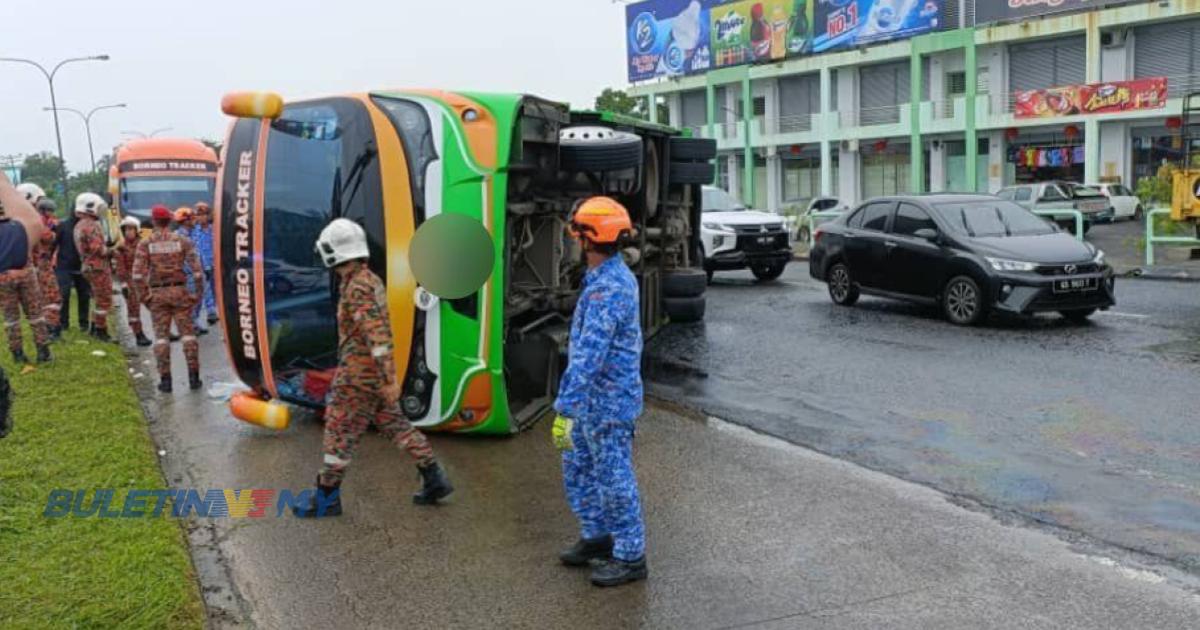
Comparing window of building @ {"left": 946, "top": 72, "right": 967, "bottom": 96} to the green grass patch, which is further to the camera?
window of building @ {"left": 946, "top": 72, "right": 967, "bottom": 96}

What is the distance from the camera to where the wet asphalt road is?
20.1ft

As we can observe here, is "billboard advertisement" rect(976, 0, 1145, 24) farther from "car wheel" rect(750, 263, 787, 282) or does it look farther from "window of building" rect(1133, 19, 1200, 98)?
"car wheel" rect(750, 263, 787, 282)

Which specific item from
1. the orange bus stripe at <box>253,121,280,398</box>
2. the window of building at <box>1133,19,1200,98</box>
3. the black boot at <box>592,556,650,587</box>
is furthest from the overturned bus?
the window of building at <box>1133,19,1200,98</box>

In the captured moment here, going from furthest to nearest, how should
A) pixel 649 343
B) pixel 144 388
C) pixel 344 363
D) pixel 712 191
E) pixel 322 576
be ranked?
1. pixel 712 191
2. pixel 649 343
3. pixel 144 388
4. pixel 344 363
5. pixel 322 576

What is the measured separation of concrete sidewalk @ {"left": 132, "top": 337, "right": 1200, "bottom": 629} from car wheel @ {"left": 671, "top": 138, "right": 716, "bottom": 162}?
520 centimetres

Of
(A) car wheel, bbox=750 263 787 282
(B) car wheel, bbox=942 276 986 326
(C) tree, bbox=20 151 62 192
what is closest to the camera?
(B) car wheel, bbox=942 276 986 326

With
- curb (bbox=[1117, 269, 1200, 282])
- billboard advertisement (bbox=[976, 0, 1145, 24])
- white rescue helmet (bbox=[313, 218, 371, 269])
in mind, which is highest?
billboard advertisement (bbox=[976, 0, 1145, 24])

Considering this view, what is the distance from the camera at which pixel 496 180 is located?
7.18 metres

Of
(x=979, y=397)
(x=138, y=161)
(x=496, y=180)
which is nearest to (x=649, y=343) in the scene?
(x=979, y=397)

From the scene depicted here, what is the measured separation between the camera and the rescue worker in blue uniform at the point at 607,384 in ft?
15.8

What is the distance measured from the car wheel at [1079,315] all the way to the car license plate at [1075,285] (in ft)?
0.92

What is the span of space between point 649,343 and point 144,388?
16.7 ft

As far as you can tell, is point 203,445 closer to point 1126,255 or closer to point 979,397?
point 979,397

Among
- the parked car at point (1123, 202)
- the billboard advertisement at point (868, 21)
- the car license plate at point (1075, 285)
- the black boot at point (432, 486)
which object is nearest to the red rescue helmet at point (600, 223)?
the black boot at point (432, 486)
